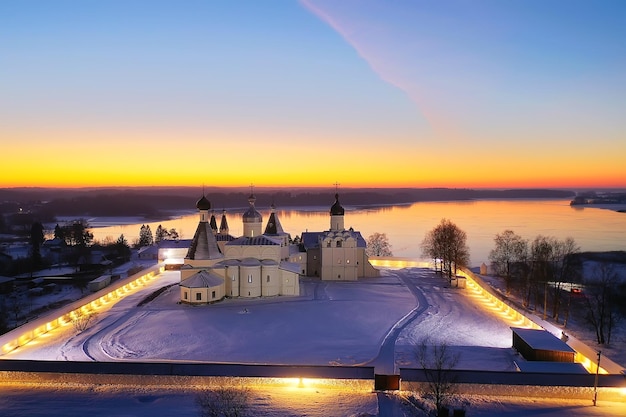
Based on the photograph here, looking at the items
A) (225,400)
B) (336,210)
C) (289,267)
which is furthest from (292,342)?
(336,210)

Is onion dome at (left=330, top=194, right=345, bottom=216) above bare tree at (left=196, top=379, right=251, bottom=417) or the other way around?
above

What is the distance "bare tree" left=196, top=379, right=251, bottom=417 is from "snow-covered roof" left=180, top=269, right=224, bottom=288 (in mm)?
8947

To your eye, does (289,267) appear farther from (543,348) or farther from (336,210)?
(543,348)

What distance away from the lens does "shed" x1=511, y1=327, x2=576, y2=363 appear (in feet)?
44.2

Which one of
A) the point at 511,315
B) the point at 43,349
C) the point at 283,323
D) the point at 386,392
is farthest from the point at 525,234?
the point at 43,349

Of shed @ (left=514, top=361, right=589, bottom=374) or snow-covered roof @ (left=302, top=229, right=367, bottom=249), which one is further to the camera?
snow-covered roof @ (left=302, top=229, right=367, bottom=249)

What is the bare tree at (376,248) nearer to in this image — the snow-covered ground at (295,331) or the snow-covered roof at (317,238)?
the snow-covered roof at (317,238)

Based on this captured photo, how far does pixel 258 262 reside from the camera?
22562 millimetres

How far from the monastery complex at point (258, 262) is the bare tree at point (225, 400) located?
900 cm

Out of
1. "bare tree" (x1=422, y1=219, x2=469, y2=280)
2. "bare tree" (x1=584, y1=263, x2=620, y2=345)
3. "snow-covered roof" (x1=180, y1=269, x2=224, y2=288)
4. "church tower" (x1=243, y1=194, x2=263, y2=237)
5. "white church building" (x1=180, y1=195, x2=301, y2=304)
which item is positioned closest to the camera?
"bare tree" (x1=584, y1=263, x2=620, y2=345)

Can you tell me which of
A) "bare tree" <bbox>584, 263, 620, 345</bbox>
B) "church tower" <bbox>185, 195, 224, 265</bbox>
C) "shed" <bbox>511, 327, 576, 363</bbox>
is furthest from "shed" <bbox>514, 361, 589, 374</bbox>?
"church tower" <bbox>185, 195, 224, 265</bbox>

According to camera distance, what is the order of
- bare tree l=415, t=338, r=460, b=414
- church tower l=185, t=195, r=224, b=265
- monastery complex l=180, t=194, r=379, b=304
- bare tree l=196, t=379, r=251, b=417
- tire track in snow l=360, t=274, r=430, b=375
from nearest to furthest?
bare tree l=196, t=379, r=251, b=417 → bare tree l=415, t=338, r=460, b=414 → tire track in snow l=360, t=274, r=430, b=375 → monastery complex l=180, t=194, r=379, b=304 → church tower l=185, t=195, r=224, b=265

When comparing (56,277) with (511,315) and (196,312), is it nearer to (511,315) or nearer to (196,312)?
(196,312)

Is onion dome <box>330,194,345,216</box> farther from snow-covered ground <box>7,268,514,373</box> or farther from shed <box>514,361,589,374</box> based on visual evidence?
shed <box>514,361,589,374</box>
